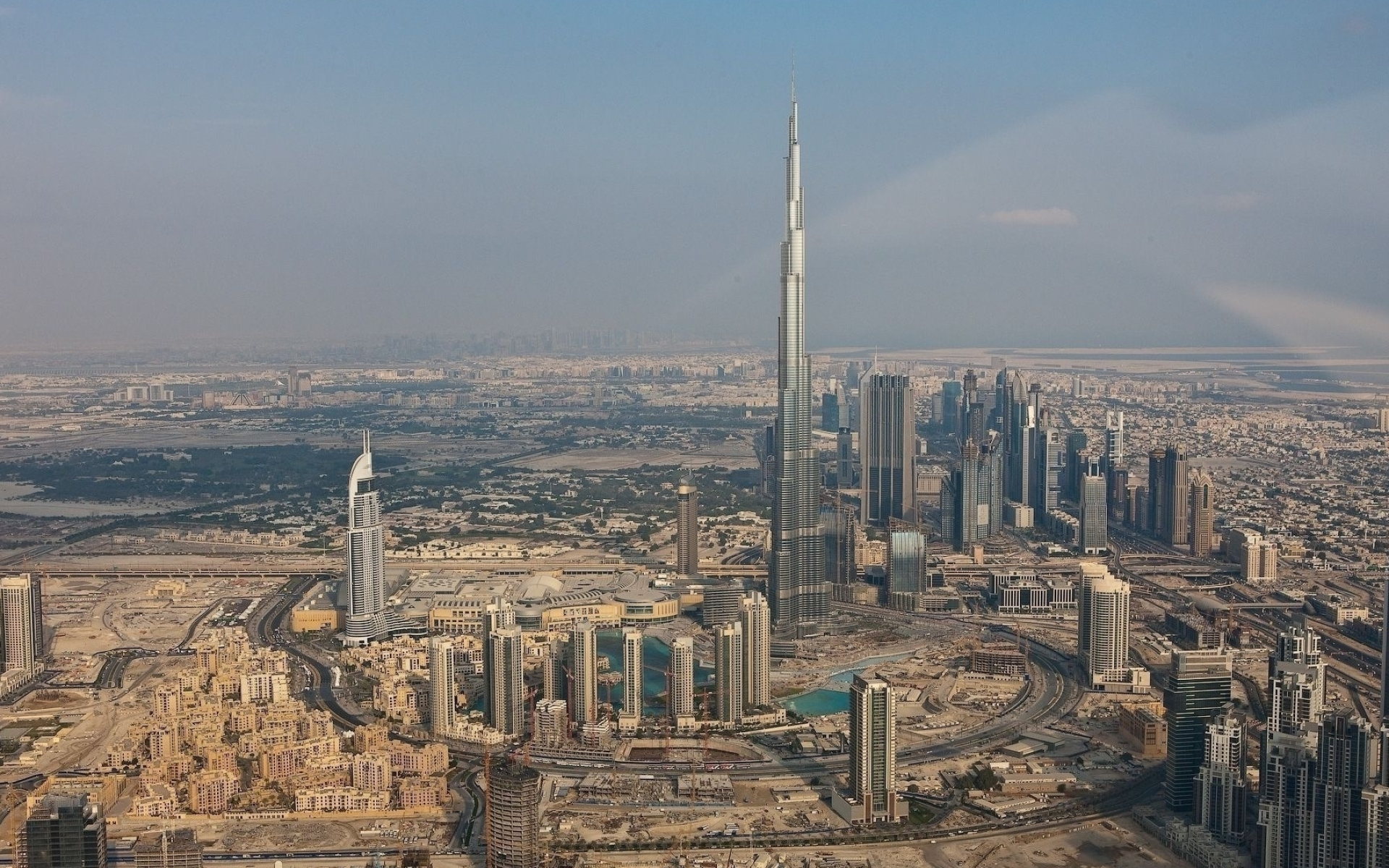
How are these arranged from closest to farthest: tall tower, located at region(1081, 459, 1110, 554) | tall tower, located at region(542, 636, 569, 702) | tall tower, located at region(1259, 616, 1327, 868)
→ tall tower, located at region(1259, 616, 1327, 868), tall tower, located at region(542, 636, 569, 702), tall tower, located at region(1081, 459, 1110, 554)

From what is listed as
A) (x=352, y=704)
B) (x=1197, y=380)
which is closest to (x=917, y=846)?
(x=352, y=704)

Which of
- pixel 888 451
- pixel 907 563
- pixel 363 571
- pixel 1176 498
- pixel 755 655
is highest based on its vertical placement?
pixel 888 451

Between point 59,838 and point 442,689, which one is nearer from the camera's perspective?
point 59,838

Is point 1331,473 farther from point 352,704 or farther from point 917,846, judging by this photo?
point 352,704

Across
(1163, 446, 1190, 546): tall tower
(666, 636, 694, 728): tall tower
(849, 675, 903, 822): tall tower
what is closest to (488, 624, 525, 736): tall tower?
(666, 636, 694, 728): tall tower

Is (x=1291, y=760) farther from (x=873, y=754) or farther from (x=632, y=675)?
(x=632, y=675)

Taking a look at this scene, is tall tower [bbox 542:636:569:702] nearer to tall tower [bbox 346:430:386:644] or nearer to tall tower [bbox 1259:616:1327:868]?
tall tower [bbox 346:430:386:644]

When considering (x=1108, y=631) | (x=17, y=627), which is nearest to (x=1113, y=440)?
(x=1108, y=631)

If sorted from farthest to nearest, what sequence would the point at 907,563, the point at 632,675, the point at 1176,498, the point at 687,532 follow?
the point at 1176,498, the point at 687,532, the point at 907,563, the point at 632,675
